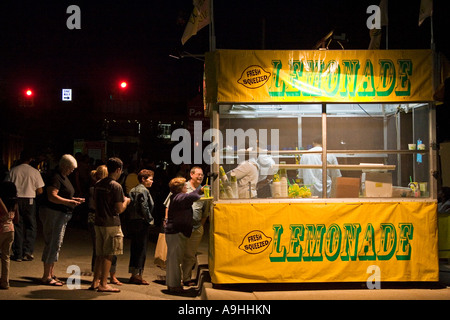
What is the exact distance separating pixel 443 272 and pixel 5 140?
34699 mm

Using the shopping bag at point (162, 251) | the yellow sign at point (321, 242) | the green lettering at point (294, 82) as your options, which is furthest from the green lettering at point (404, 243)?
the shopping bag at point (162, 251)

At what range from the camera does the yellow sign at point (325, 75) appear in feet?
22.8

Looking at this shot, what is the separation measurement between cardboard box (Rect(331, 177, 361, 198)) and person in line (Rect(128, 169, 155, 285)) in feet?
9.50

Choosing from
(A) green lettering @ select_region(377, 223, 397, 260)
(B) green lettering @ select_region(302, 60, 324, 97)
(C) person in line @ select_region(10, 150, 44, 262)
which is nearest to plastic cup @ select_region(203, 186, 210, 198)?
(B) green lettering @ select_region(302, 60, 324, 97)

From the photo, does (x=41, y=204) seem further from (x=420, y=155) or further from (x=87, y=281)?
(x=420, y=155)

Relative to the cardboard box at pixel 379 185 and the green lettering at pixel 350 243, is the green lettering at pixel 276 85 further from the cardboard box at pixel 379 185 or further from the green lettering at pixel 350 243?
the green lettering at pixel 350 243

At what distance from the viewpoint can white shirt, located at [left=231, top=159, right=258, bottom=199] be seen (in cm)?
760

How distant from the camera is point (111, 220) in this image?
23.7ft

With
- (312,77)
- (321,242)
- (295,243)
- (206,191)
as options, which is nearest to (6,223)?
(206,191)

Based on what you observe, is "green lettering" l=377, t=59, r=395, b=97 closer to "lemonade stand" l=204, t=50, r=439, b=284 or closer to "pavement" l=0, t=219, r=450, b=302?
"lemonade stand" l=204, t=50, r=439, b=284

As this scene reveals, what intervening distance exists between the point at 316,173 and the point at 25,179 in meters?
5.59

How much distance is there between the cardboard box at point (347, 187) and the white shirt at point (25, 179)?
5.74 m

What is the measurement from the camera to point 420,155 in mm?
7383

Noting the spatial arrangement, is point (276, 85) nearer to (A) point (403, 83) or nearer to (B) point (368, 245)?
(A) point (403, 83)
